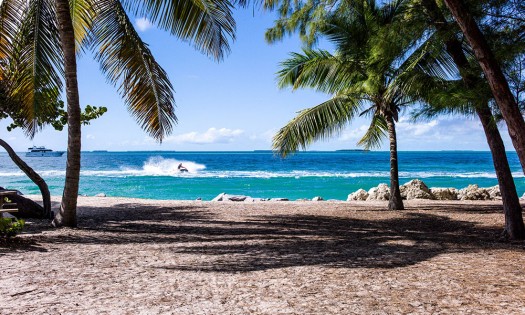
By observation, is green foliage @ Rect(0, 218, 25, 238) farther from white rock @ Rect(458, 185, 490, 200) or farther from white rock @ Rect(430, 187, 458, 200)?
white rock @ Rect(458, 185, 490, 200)

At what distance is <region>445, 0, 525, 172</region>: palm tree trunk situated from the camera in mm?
4973

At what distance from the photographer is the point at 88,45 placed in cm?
998

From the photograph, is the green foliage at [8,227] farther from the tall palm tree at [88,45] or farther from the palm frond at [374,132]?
the palm frond at [374,132]

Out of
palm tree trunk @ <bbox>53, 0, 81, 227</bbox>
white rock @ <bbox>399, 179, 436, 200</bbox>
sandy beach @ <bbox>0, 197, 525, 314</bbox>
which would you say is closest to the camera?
sandy beach @ <bbox>0, 197, 525, 314</bbox>

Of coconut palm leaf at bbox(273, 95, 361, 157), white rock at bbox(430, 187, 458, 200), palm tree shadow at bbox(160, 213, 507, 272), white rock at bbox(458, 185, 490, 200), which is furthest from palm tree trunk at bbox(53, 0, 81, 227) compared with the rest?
white rock at bbox(458, 185, 490, 200)

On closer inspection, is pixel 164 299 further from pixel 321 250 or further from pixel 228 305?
pixel 321 250

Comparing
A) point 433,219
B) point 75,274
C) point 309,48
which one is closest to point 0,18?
point 75,274

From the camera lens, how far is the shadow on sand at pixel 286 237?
18.6ft

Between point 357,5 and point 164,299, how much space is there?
9.82 meters

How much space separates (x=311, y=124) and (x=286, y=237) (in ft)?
16.0

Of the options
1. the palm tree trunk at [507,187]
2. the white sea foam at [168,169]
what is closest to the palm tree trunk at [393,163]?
the palm tree trunk at [507,187]

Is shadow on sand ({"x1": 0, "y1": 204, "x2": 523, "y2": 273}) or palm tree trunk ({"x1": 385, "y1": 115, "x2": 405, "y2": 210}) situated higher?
palm tree trunk ({"x1": 385, "y1": 115, "x2": 405, "y2": 210})

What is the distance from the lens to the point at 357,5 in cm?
1152

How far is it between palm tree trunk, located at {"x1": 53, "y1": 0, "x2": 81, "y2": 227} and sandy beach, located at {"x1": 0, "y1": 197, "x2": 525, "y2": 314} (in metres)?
0.48
